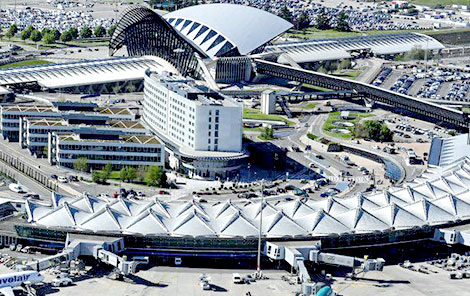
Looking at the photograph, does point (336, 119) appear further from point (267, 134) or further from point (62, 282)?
point (62, 282)

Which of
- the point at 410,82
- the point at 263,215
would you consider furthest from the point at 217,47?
the point at 263,215

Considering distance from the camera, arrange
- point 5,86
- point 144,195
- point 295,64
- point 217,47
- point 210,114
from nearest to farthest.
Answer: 1. point 144,195
2. point 210,114
3. point 5,86
4. point 217,47
5. point 295,64

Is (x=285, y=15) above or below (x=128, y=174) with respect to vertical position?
above

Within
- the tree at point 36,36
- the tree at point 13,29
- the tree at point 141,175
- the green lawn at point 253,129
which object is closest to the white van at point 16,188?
the tree at point 141,175

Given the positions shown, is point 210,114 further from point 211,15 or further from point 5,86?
point 211,15

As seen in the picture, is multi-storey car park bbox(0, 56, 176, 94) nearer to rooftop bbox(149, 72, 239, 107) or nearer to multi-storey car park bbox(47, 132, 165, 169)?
rooftop bbox(149, 72, 239, 107)

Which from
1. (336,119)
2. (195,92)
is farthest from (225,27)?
(195,92)
